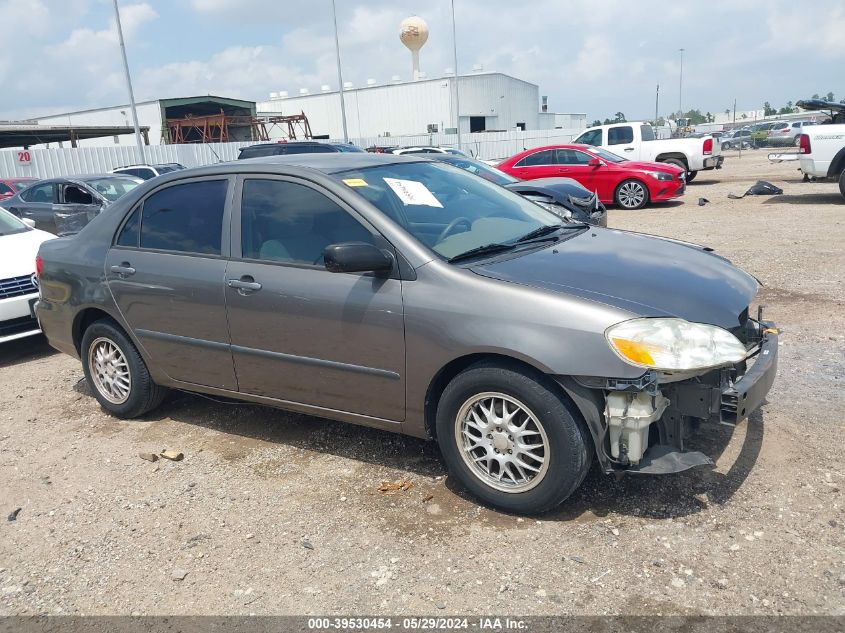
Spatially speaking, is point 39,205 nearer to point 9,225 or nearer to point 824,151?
point 9,225

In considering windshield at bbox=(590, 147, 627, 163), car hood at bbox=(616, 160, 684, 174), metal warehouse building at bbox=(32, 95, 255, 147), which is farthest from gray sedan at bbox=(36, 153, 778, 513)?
metal warehouse building at bbox=(32, 95, 255, 147)

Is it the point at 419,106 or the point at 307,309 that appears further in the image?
the point at 419,106

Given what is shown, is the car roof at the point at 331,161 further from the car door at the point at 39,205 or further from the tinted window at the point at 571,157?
the tinted window at the point at 571,157

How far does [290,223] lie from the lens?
3.83 metres

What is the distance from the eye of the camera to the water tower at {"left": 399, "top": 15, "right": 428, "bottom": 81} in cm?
5603

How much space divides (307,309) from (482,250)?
973 millimetres

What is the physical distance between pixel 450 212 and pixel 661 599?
224cm

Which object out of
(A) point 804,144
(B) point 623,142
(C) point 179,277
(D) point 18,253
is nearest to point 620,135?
(B) point 623,142

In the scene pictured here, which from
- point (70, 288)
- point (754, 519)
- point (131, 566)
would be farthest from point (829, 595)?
point (70, 288)

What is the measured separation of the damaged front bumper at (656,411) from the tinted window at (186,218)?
7.70ft

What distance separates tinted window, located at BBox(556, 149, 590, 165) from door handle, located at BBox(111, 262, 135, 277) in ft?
41.3

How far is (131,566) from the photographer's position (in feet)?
10.2

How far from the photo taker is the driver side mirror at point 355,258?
3.28 m

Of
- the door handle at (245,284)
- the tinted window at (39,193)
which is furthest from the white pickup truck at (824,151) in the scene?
the tinted window at (39,193)
